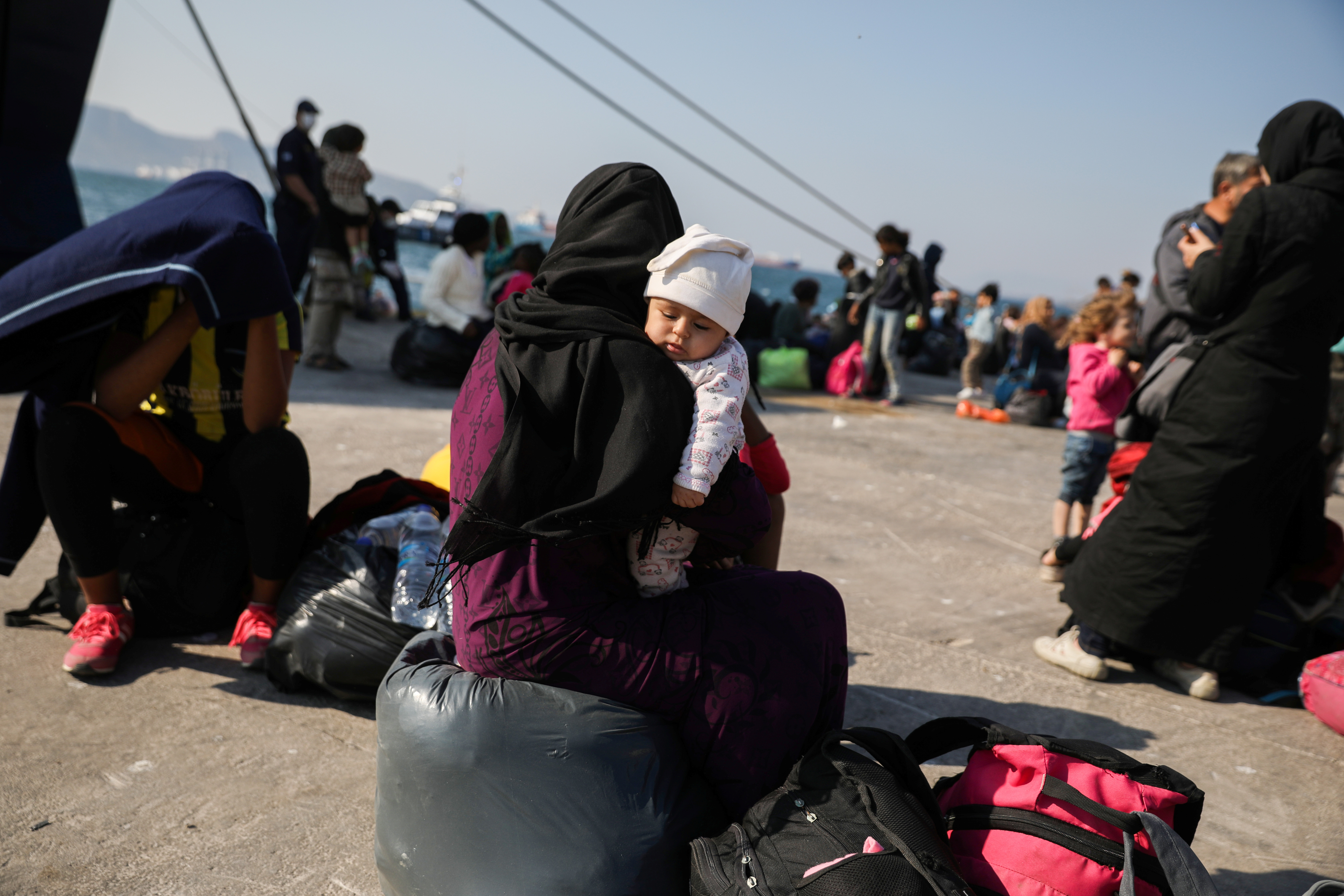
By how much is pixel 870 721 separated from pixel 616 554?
1337 mm

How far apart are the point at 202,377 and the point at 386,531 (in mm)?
761

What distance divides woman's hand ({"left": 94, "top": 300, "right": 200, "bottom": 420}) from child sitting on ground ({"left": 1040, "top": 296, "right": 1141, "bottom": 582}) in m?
3.63

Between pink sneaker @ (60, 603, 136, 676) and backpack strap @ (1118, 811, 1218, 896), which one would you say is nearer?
backpack strap @ (1118, 811, 1218, 896)

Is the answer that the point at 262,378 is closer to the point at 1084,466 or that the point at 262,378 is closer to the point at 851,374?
the point at 1084,466

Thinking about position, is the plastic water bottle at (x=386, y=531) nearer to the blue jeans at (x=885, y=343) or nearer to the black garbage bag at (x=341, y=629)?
the black garbage bag at (x=341, y=629)

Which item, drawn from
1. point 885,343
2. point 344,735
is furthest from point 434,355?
point 344,735

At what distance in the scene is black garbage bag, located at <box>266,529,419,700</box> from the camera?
250cm

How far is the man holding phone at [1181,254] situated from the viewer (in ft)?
11.2

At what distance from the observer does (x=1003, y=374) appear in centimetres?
1050

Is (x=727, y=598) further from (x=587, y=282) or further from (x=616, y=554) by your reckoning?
(x=587, y=282)

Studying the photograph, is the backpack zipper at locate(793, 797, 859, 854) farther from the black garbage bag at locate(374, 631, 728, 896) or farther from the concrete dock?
the concrete dock

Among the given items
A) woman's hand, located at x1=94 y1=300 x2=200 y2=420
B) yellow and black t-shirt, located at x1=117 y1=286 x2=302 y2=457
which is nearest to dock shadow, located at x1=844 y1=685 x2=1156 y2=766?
yellow and black t-shirt, located at x1=117 y1=286 x2=302 y2=457

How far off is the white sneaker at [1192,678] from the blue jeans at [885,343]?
6.53 m

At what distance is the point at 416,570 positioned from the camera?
8.38 ft
